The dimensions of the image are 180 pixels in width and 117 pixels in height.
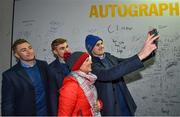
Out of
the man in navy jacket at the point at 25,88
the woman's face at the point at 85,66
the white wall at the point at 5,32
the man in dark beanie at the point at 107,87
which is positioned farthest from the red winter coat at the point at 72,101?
the white wall at the point at 5,32

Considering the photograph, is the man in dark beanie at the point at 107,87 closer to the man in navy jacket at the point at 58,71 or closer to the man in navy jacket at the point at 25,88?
the man in navy jacket at the point at 58,71

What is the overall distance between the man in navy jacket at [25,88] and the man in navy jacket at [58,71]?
0.07 m

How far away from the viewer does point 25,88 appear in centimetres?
247

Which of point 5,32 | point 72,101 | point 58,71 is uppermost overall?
point 5,32

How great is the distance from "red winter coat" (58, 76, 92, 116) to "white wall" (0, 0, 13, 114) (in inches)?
64.1

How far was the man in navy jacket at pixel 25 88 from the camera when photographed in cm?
243

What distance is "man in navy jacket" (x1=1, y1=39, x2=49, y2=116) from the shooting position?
2.43 meters

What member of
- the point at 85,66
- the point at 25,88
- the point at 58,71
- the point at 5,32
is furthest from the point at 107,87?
the point at 5,32

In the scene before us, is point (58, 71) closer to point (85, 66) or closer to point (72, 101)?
point (85, 66)

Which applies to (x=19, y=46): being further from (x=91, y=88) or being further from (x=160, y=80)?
(x=160, y=80)

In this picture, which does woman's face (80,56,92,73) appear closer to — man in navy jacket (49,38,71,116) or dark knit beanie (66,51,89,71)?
dark knit beanie (66,51,89,71)

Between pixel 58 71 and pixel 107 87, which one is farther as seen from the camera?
pixel 58 71

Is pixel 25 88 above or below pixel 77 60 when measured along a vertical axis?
below

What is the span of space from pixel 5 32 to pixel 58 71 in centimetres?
126
